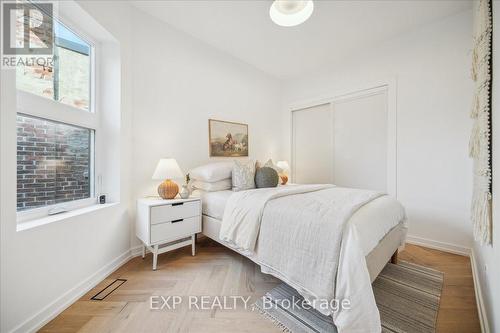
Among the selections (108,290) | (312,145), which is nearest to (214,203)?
(108,290)

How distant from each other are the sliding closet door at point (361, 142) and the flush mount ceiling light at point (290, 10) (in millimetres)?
1771

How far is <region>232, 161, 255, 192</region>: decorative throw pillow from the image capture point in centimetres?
245

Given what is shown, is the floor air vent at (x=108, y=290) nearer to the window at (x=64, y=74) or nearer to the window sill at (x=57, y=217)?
the window sill at (x=57, y=217)

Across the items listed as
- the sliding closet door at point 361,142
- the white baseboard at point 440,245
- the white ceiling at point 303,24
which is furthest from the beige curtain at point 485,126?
the sliding closet door at point 361,142

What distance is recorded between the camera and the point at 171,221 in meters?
1.97

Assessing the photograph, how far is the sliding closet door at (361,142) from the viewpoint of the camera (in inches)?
112

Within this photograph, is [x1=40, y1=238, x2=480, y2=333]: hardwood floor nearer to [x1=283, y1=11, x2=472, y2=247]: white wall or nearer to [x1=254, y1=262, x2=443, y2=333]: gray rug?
[x1=254, y1=262, x2=443, y2=333]: gray rug

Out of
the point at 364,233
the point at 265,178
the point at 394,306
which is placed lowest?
the point at 394,306

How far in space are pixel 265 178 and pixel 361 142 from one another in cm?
174

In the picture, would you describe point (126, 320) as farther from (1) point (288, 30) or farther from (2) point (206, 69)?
(1) point (288, 30)

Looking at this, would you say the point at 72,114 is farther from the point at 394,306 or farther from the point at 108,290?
the point at 394,306

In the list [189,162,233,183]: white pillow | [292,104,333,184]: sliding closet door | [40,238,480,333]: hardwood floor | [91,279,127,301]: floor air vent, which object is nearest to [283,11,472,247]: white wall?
[40,238,480,333]: hardwood floor

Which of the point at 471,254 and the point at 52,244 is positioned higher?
the point at 52,244

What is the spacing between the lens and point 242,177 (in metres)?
2.45
